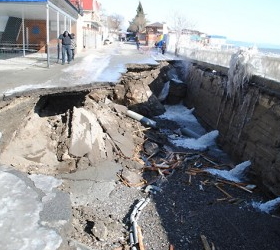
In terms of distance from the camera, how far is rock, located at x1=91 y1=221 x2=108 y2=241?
526 cm

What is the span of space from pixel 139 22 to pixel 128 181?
83.4 meters

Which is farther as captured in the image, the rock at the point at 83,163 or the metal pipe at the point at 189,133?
the metal pipe at the point at 189,133

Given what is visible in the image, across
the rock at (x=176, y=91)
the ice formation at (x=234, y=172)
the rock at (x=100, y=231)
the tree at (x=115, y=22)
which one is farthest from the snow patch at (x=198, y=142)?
the tree at (x=115, y=22)

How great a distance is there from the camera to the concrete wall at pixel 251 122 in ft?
26.2

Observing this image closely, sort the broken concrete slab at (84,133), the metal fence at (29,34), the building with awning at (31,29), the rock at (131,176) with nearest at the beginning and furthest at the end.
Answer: the rock at (131,176)
the broken concrete slab at (84,133)
the building with awning at (31,29)
the metal fence at (29,34)

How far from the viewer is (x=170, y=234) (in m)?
5.80

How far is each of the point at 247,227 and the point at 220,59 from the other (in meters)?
9.42

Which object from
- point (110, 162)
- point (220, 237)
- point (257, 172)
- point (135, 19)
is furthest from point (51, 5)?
point (135, 19)

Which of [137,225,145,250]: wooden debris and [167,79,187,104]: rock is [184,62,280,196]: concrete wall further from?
[167,79,187,104]: rock

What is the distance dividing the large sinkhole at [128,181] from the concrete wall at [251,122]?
1.35ft

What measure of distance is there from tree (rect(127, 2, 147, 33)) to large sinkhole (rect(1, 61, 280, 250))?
258ft

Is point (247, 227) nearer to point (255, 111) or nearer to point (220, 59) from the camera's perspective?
point (255, 111)

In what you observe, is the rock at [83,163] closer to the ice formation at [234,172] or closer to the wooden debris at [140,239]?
the wooden debris at [140,239]

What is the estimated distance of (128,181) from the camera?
24.5ft
